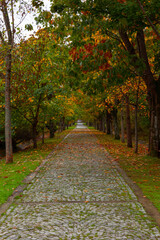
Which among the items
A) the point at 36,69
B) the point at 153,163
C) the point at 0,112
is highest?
the point at 36,69

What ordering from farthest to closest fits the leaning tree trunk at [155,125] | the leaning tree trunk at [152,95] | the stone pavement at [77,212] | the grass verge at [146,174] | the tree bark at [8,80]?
Answer: the leaning tree trunk at [155,125] → the leaning tree trunk at [152,95] → the tree bark at [8,80] → the grass verge at [146,174] → the stone pavement at [77,212]

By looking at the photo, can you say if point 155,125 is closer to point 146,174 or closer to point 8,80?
point 146,174

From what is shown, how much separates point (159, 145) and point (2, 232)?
10.3 meters

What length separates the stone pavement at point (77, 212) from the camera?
443 cm

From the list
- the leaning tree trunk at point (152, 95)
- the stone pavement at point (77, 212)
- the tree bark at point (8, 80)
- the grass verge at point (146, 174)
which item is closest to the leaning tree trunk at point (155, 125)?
the leaning tree trunk at point (152, 95)

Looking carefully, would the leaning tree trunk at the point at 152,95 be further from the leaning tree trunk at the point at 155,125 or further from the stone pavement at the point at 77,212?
the stone pavement at the point at 77,212

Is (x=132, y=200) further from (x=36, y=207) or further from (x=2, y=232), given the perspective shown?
(x=2, y=232)

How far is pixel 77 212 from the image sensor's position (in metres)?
5.49

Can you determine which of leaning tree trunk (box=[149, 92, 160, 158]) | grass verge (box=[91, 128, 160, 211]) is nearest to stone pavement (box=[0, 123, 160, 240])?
grass verge (box=[91, 128, 160, 211])

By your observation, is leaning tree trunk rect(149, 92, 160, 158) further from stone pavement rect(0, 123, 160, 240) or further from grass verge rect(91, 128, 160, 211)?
stone pavement rect(0, 123, 160, 240)

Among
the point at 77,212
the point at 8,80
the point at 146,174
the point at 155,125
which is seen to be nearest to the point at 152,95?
the point at 155,125

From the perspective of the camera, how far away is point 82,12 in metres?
9.23

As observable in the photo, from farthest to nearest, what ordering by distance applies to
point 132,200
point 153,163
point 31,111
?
point 31,111 < point 153,163 < point 132,200

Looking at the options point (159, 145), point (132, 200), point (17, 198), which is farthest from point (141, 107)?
point (17, 198)
